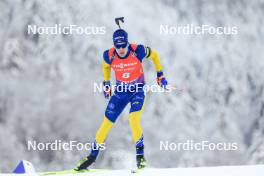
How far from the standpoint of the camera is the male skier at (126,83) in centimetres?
500

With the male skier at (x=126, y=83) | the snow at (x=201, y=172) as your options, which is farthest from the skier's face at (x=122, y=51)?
the snow at (x=201, y=172)

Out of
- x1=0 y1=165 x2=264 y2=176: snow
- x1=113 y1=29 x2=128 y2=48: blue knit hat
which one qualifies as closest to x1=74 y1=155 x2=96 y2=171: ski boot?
x1=0 y1=165 x2=264 y2=176: snow

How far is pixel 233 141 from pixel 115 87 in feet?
5.28

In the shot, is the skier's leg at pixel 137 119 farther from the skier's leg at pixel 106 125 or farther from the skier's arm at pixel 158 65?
the skier's arm at pixel 158 65

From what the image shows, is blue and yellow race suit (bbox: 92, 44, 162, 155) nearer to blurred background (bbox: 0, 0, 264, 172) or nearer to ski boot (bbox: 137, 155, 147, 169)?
ski boot (bbox: 137, 155, 147, 169)

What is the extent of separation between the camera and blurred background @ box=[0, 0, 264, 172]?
18.7 feet

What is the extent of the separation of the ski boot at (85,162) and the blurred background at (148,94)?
1.67 ft

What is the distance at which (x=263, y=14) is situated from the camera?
5.84 m

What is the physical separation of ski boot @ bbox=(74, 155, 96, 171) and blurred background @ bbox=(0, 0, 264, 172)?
0.51m

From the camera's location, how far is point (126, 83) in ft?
16.6

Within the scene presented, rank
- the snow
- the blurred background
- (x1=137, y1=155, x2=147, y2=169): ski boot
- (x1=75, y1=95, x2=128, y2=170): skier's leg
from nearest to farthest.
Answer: the snow < (x1=137, y1=155, x2=147, y2=169): ski boot < (x1=75, y1=95, x2=128, y2=170): skier's leg < the blurred background

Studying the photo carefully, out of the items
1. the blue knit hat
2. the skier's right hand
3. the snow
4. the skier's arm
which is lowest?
the snow

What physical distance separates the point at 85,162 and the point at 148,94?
3.61ft

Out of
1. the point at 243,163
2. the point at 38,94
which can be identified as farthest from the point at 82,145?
the point at 243,163
